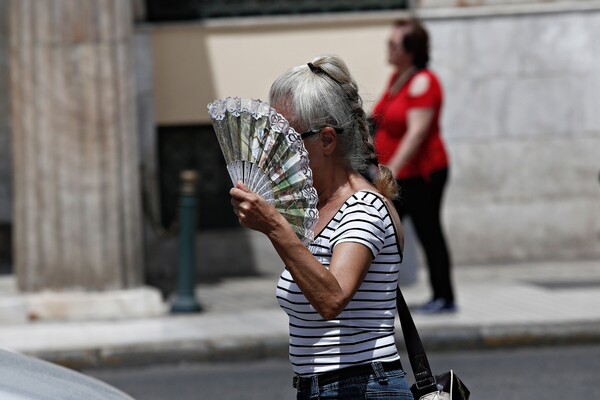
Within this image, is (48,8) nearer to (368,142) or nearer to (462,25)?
(462,25)

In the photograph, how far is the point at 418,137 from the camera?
31.1 feet

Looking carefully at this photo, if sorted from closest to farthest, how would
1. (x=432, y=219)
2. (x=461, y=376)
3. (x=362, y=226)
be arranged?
(x=362, y=226)
(x=461, y=376)
(x=432, y=219)

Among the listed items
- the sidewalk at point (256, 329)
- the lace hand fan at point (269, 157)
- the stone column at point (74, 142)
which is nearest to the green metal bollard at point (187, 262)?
the sidewalk at point (256, 329)

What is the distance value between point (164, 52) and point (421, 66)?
11.6 ft

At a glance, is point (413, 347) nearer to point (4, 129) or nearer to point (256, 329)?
point (256, 329)


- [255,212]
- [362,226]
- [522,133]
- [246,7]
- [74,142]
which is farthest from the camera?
[522,133]

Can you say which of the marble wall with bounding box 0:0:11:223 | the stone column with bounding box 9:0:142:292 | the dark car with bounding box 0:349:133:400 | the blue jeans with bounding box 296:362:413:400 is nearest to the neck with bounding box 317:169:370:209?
the blue jeans with bounding box 296:362:413:400

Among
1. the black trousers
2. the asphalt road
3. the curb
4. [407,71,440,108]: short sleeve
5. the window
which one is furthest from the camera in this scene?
the window

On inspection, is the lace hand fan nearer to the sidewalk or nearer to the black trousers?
the sidewalk

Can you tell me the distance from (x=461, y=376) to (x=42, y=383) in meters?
4.81

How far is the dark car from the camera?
11.7 feet

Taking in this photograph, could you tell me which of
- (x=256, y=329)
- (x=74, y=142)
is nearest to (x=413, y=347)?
(x=256, y=329)

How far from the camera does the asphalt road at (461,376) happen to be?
25.6ft

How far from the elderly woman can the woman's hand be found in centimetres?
16
